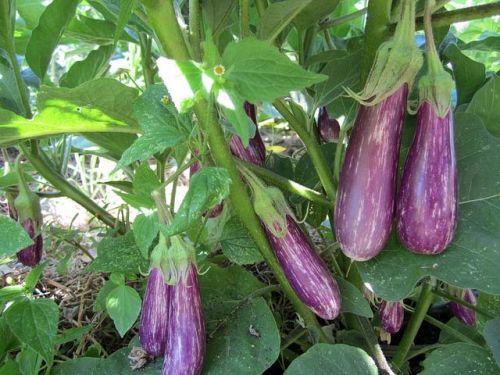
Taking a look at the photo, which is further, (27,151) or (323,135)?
(323,135)

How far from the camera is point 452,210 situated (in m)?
0.53

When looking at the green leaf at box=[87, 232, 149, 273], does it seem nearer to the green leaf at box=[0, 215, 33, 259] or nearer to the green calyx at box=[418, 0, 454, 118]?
the green leaf at box=[0, 215, 33, 259]

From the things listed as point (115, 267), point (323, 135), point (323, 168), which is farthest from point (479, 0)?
point (115, 267)

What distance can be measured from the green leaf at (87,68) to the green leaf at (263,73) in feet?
1.64

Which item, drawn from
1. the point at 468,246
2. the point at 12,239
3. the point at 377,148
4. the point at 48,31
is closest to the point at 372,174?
the point at 377,148

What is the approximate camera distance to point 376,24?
59 cm

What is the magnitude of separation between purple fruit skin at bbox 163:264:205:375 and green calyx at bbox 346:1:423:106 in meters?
0.25

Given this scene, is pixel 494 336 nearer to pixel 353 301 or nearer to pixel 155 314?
pixel 353 301

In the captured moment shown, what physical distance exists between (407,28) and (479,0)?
5.48 ft

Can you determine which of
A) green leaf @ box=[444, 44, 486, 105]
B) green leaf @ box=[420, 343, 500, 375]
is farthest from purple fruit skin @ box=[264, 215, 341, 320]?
green leaf @ box=[444, 44, 486, 105]

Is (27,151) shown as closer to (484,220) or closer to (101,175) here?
(484,220)

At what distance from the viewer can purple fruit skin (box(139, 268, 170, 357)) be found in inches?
23.0

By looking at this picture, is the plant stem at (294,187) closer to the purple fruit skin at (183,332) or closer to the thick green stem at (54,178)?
the purple fruit skin at (183,332)

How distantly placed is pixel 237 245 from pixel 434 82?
0.31 m
